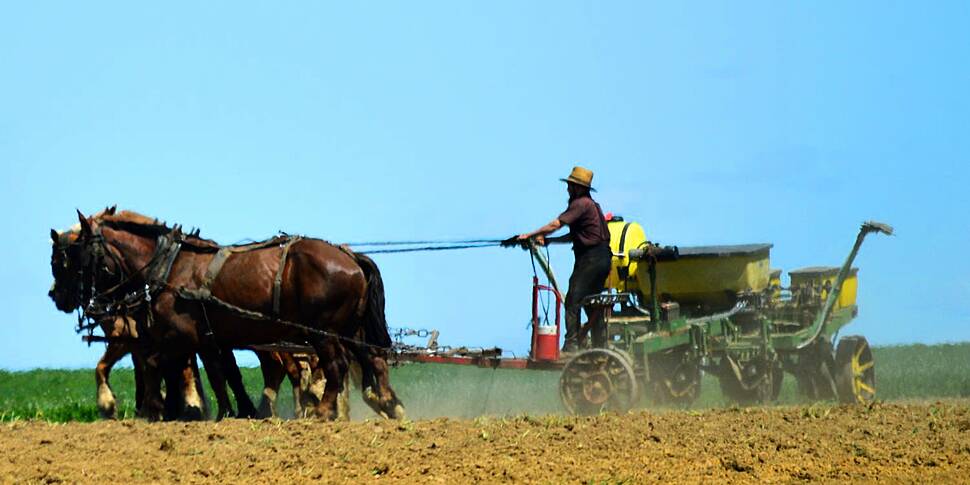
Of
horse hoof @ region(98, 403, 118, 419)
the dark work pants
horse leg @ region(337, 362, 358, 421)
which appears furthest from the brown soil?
horse hoof @ region(98, 403, 118, 419)

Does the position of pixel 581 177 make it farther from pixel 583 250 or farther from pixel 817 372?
pixel 817 372

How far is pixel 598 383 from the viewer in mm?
13141

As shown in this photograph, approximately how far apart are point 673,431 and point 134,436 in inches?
157

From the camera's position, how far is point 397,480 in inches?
351

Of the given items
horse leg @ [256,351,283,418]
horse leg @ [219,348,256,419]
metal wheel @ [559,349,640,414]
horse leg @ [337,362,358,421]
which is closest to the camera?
metal wheel @ [559,349,640,414]

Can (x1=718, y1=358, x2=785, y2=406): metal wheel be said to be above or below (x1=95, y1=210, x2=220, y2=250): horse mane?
below

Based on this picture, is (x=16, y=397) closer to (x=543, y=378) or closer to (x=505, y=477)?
(x=543, y=378)

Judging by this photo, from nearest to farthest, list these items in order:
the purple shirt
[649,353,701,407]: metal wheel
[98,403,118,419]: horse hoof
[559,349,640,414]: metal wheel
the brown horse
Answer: the brown horse < [559,349,640,414]: metal wheel < the purple shirt < [649,353,701,407]: metal wheel < [98,403,118,419]: horse hoof

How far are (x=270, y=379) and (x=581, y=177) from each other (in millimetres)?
4170

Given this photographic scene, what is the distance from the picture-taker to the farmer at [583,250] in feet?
44.2

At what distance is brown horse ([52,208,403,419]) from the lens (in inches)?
500

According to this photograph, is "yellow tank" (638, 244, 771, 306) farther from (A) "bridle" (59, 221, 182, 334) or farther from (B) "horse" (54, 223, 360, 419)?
(A) "bridle" (59, 221, 182, 334)

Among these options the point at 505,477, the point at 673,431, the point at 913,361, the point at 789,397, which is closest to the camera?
the point at 505,477

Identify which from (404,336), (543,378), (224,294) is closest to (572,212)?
(404,336)
